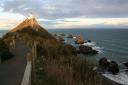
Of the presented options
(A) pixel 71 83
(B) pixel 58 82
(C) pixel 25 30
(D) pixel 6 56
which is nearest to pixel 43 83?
(B) pixel 58 82

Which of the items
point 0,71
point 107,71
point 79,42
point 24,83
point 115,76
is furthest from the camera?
point 79,42

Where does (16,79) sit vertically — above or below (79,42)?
above

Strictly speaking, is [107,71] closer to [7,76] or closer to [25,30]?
[25,30]

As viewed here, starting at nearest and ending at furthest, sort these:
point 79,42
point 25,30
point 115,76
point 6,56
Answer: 1. point 6,56
2. point 115,76
3. point 25,30
4. point 79,42

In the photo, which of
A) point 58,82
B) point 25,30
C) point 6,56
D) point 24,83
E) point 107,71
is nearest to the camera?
point 24,83

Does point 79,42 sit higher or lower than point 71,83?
lower

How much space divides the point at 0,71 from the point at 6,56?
6.75m

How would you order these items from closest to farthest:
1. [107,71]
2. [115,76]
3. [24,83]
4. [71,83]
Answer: [24,83], [71,83], [115,76], [107,71]

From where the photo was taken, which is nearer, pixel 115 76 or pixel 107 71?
pixel 115 76

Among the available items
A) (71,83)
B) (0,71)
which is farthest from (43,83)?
(0,71)

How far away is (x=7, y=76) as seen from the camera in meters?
16.0

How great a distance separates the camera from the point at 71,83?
12812mm

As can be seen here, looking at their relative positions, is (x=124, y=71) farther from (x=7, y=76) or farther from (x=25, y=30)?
(x=7, y=76)

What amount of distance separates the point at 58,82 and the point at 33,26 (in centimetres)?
4020
